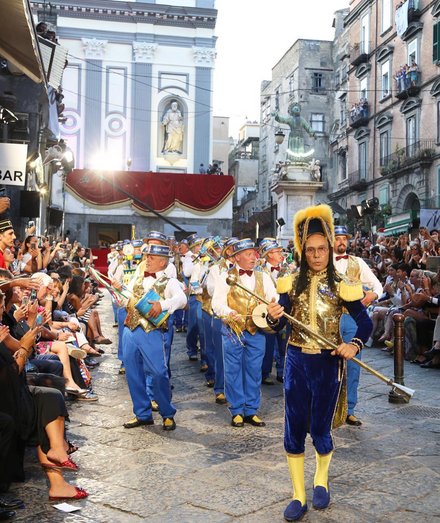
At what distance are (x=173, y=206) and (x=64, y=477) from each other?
26.7 m

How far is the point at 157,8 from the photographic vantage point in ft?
118

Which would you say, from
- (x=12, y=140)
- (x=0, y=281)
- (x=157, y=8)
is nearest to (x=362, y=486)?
(x=0, y=281)

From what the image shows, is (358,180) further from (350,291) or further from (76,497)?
(76,497)

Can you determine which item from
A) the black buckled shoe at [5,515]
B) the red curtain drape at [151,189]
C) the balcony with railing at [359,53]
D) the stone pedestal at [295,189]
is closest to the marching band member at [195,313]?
the black buckled shoe at [5,515]

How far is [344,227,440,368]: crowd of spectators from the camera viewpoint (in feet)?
38.7

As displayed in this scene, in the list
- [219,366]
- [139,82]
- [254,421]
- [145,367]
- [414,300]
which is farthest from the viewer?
[139,82]

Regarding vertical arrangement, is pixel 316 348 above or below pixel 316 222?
below

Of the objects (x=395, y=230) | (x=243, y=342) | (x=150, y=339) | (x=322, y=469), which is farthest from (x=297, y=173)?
(x=322, y=469)

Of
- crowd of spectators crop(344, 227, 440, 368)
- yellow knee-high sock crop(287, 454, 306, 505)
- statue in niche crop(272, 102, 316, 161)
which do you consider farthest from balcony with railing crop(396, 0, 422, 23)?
yellow knee-high sock crop(287, 454, 306, 505)

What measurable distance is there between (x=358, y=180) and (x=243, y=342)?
37573 mm

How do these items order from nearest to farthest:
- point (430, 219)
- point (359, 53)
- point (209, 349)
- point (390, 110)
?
point (209, 349) → point (430, 219) → point (390, 110) → point (359, 53)

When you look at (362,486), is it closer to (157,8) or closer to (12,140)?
(12,140)

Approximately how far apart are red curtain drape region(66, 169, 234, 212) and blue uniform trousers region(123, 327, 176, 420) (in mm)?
24653

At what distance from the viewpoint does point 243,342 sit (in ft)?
24.1
